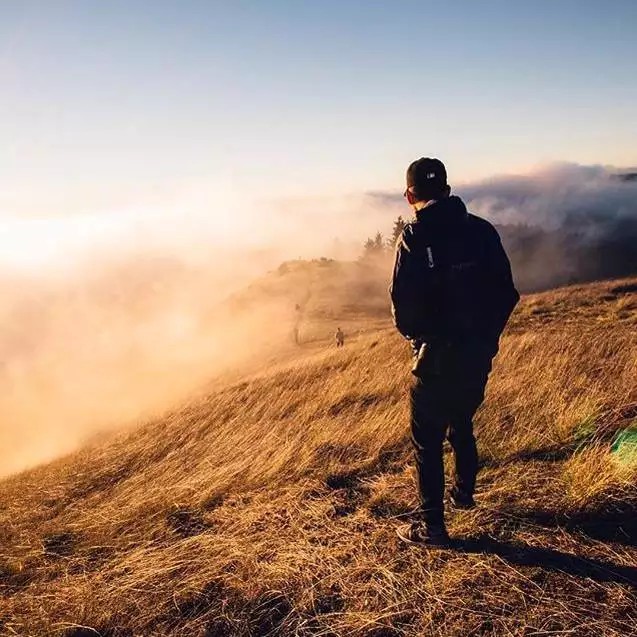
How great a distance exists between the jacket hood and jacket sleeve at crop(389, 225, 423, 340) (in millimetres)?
114

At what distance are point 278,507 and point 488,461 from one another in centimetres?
180

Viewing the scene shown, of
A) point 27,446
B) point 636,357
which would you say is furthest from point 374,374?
point 27,446

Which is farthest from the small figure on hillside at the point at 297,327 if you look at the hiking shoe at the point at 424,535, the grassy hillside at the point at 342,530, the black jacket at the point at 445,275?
the black jacket at the point at 445,275

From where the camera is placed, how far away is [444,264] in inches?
121

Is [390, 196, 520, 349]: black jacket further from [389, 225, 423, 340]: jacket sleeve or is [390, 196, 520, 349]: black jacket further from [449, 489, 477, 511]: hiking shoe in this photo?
[449, 489, 477, 511]: hiking shoe

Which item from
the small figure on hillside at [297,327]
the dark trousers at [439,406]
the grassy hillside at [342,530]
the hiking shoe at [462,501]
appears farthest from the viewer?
the small figure on hillside at [297,327]

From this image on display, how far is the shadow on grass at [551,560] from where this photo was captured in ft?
9.09

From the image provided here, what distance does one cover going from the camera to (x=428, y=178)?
123 inches

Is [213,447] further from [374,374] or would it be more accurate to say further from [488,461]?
[488,461]

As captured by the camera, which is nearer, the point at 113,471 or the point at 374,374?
the point at 113,471

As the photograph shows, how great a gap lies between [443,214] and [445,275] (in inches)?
14.4

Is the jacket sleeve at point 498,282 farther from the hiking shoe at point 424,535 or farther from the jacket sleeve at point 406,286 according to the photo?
the hiking shoe at point 424,535

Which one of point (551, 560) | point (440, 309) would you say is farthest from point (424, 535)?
point (440, 309)

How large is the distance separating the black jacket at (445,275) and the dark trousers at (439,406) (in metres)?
0.16
